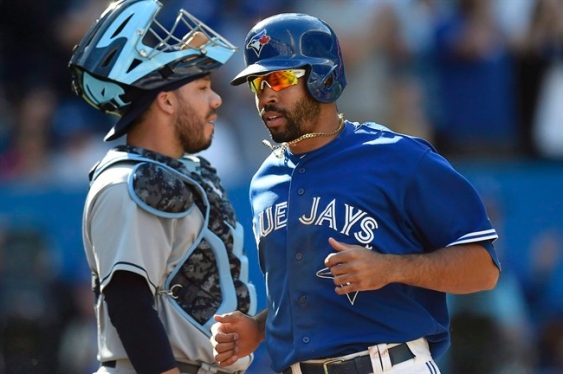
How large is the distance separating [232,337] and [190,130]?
1027 mm

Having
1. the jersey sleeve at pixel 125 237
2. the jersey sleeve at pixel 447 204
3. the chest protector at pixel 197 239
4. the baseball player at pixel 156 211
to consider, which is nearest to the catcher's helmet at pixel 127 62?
the baseball player at pixel 156 211

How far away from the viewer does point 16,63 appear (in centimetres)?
965

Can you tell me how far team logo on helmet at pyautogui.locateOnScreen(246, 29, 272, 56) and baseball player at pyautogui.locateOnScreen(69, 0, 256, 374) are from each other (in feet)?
2.05

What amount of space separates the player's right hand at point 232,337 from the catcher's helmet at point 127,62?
3.38 feet

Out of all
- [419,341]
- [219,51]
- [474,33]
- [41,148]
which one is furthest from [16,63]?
[419,341]

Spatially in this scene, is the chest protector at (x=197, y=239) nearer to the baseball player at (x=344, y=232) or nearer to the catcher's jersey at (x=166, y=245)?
the catcher's jersey at (x=166, y=245)

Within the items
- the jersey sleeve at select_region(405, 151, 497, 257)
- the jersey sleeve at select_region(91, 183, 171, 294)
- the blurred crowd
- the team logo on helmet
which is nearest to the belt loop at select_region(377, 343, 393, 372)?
the jersey sleeve at select_region(405, 151, 497, 257)

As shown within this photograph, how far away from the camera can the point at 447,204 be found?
3.75 m

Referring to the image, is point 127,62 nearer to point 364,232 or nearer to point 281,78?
point 281,78

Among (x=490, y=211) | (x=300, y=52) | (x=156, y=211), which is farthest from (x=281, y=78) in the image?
(x=490, y=211)

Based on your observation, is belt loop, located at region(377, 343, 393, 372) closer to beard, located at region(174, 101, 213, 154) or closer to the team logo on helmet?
the team logo on helmet

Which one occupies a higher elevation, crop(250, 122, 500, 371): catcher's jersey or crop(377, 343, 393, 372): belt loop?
crop(250, 122, 500, 371): catcher's jersey

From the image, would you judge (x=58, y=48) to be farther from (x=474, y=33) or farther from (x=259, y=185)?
(x=259, y=185)

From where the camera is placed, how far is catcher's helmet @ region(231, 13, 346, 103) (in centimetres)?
396
